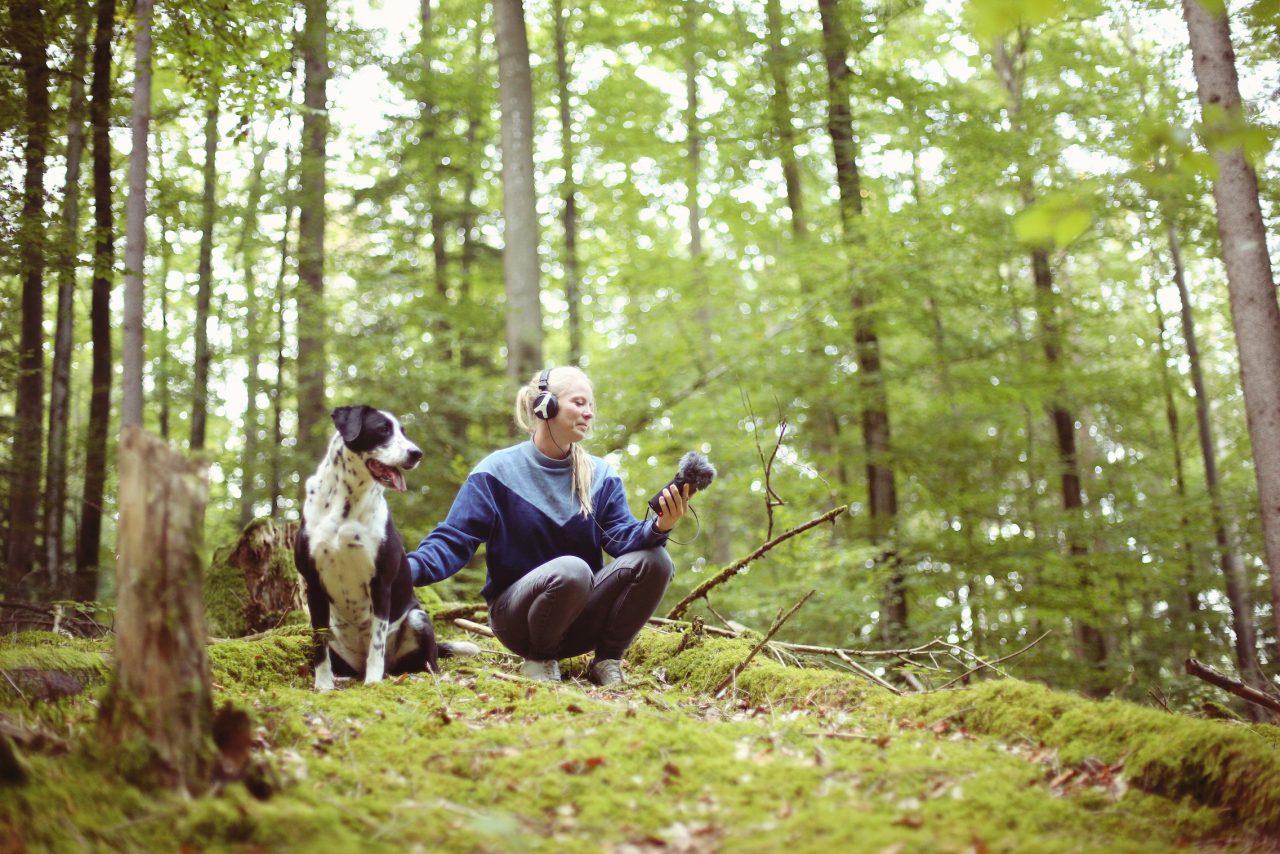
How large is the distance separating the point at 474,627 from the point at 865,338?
20.0 feet

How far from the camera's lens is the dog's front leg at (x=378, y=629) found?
411 centimetres

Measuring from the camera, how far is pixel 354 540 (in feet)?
13.0

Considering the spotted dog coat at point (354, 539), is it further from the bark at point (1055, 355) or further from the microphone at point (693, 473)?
the bark at point (1055, 355)

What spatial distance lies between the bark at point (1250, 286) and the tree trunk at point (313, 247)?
8.77 metres

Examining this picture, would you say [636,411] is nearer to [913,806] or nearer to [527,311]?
[527,311]

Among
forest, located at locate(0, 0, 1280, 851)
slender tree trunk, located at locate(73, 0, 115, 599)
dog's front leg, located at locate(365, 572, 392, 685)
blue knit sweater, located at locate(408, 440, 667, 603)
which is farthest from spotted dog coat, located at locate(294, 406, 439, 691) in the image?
slender tree trunk, located at locate(73, 0, 115, 599)

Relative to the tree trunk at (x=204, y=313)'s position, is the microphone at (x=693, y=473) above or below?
below

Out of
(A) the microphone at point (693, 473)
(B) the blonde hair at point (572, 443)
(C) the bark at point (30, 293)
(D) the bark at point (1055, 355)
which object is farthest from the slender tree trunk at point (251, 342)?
(D) the bark at point (1055, 355)

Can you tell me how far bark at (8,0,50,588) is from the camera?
539 cm

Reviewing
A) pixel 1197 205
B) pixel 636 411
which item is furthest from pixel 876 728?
pixel 1197 205

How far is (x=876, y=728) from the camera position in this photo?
3590 mm

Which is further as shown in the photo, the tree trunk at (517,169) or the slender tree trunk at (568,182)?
the slender tree trunk at (568,182)

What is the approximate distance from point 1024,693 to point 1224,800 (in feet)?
3.00

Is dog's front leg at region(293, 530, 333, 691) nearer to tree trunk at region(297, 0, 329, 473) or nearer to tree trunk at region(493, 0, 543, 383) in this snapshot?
tree trunk at region(493, 0, 543, 383)
